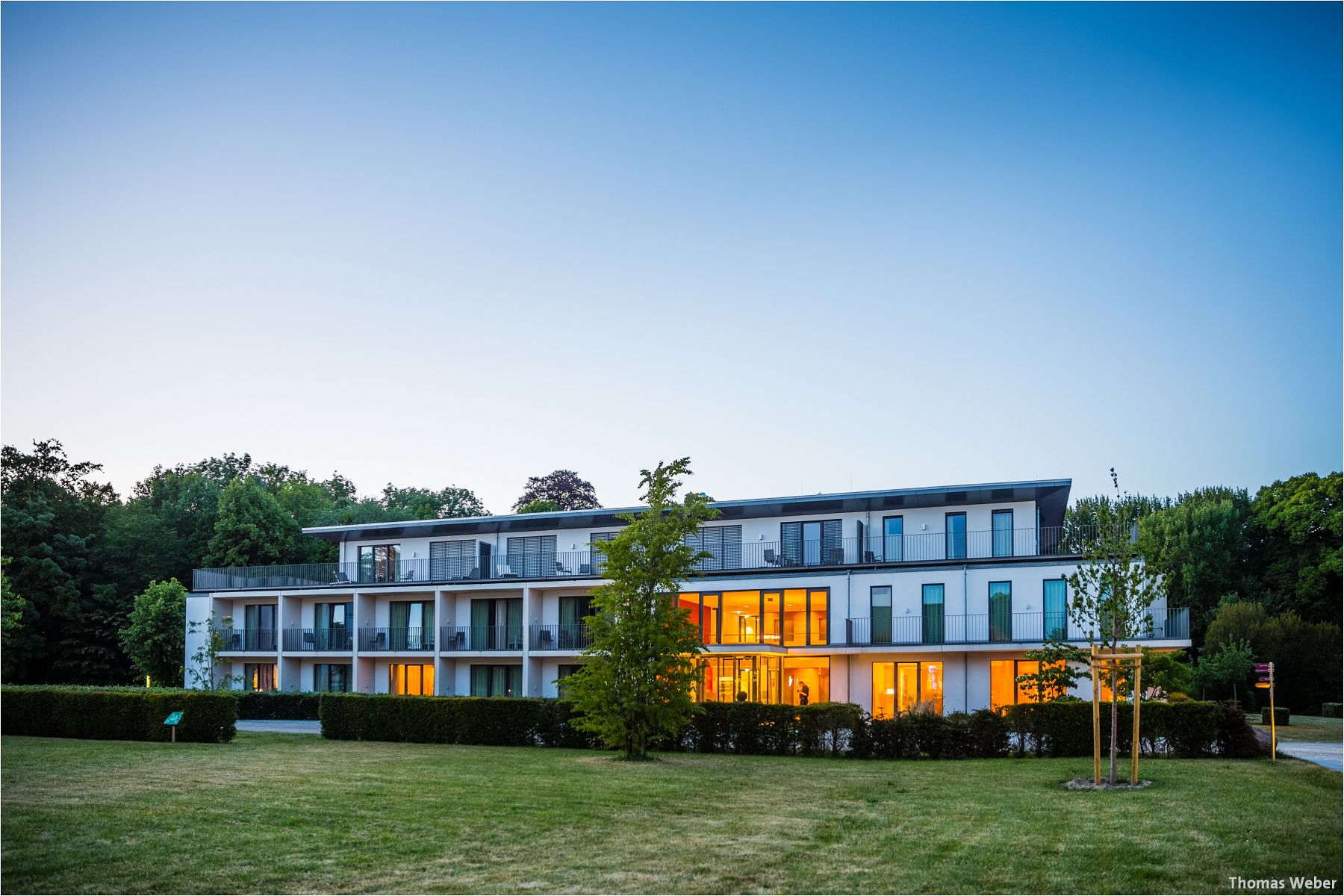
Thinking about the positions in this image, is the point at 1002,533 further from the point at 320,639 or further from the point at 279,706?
the point at 320,639

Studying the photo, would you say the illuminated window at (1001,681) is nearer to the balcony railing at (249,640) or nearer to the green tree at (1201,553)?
the green tree at (1201,553)

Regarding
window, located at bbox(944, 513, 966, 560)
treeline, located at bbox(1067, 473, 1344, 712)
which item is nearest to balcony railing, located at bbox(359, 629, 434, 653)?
window, located at bbox(944, 513, 966, 560)

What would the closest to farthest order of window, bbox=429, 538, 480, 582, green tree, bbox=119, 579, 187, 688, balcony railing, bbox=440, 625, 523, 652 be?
balcony railing, bbox=440, 625, 523, 652 < window, bbox=429, 538, 480, 582 < green tree, bbox=119, 579, 187, 688

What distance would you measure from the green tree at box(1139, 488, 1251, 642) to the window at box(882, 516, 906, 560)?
26.1 m

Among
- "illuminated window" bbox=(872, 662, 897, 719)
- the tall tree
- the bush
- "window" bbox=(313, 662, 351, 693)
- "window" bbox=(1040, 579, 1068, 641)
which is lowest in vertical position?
the bush

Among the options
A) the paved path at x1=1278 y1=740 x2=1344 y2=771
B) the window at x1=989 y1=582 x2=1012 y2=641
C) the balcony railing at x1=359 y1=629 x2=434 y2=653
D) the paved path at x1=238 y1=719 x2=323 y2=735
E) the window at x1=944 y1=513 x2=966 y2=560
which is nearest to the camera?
the paved path at x1=1278 y1=740 x2=1344 y2=771

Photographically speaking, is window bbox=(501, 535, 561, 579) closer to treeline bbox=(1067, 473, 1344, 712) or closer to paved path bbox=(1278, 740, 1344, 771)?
paved path bbox=(1278, 740, 1344, 771)

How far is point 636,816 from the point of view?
12.9 metres

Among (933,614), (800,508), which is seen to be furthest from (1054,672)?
(800,508)

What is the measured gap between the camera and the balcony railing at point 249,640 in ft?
149

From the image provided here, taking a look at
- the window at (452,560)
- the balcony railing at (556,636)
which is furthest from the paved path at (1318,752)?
the window at (452,560)

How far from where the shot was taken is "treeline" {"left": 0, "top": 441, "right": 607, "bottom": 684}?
50625mm

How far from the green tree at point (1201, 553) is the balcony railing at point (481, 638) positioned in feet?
116

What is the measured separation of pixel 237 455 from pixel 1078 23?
72965mm
